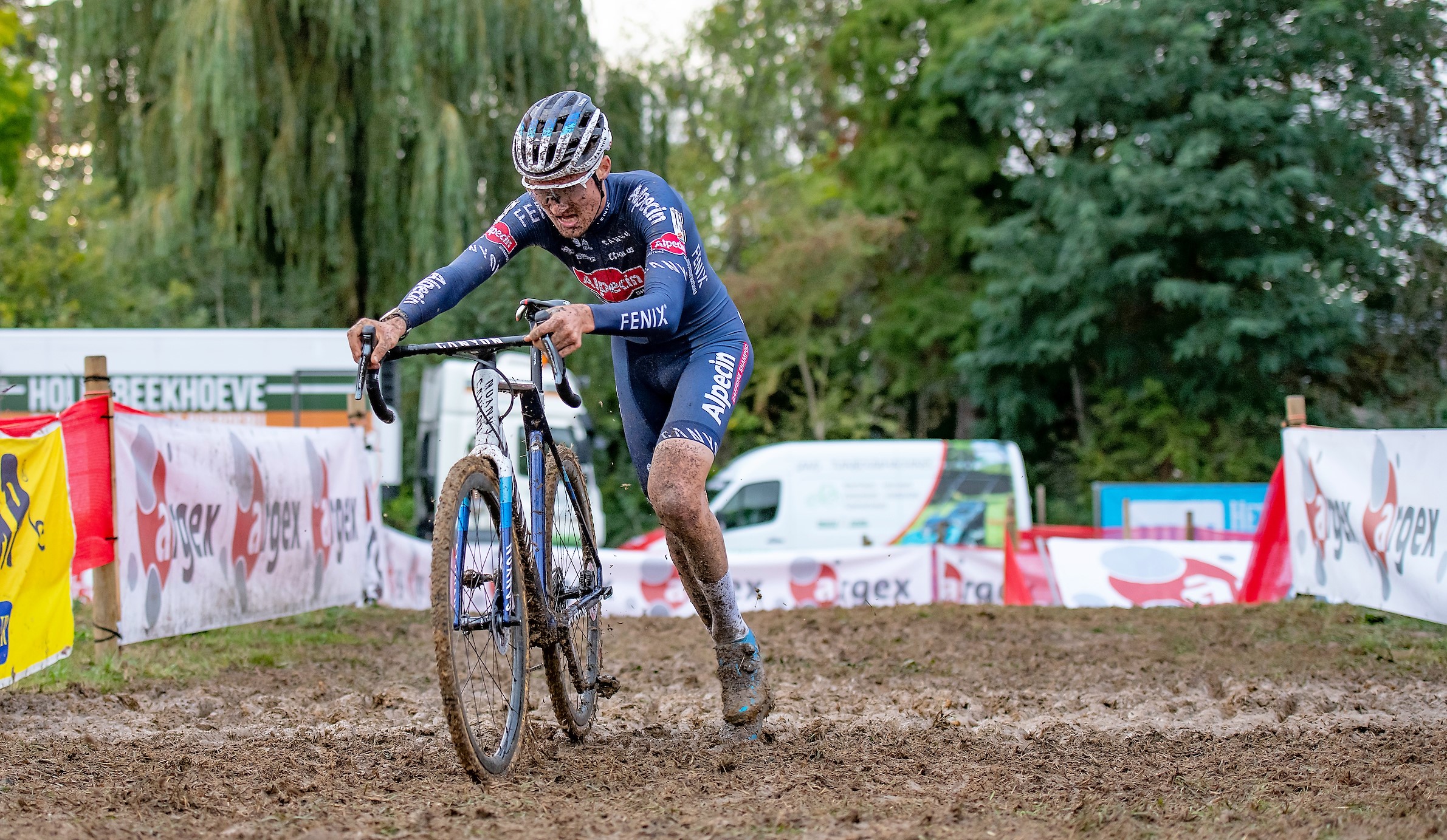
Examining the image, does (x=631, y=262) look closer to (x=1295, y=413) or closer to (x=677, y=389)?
(x=677, y=389)

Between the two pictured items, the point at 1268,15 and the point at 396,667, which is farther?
the point at 1268,15

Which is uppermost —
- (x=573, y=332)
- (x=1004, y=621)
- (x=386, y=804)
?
(x=573, y=332)

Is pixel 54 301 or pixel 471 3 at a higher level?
pixel 471 3

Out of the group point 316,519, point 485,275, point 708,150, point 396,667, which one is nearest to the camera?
point 485,275

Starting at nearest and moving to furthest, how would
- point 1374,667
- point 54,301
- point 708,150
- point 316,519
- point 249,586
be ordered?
point 1374,667
point 249,586
point 316,519
point 54,301
point 708,150

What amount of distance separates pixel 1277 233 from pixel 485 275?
23.0m

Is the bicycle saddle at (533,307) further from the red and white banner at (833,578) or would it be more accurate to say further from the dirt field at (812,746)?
the red and white banner at (833,578)

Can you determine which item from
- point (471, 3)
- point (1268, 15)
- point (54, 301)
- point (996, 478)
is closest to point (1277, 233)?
point (1268, 15)

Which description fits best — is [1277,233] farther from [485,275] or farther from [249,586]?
[485,275]

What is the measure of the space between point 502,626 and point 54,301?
895 inches

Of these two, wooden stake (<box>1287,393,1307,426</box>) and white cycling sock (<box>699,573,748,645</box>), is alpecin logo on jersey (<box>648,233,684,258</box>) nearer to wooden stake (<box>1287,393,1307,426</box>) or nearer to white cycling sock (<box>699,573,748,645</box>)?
white cycling sock (<box>699,573,748,645</box>)

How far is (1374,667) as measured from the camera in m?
6.80

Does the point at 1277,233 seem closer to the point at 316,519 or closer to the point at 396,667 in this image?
the point at 316,519

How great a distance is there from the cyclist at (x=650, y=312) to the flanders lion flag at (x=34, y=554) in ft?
9.07
